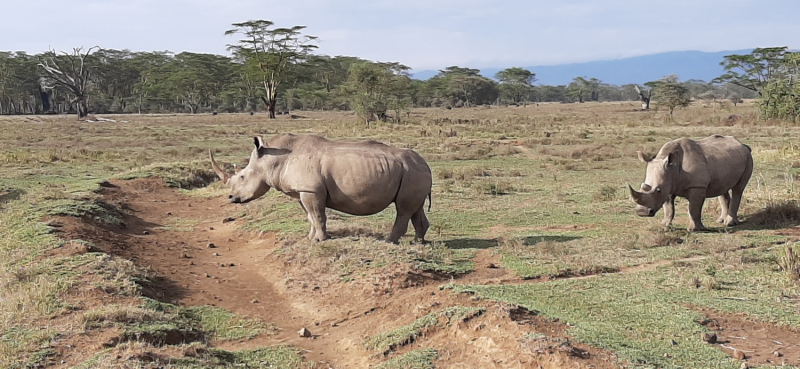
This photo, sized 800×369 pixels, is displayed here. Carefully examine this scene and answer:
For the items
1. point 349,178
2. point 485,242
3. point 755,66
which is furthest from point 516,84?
point 349,178

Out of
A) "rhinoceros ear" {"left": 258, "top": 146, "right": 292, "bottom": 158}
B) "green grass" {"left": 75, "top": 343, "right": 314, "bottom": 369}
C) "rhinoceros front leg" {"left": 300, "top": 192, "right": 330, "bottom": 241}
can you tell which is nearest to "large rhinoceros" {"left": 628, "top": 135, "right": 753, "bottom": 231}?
"rhinoceros front leg" {"left": 300, "top": 192, "right": 330, "bottom": 241}

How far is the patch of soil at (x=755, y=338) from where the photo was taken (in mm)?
5484

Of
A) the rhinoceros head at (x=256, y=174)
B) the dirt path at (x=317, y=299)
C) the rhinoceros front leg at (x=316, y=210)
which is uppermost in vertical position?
Answer: the rhinoceros head at (x=256, y=174)

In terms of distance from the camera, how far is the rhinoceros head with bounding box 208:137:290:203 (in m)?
10.4

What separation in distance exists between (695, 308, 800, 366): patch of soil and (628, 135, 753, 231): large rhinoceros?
14.5ft

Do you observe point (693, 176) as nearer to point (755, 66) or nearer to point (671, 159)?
point (671, 159)

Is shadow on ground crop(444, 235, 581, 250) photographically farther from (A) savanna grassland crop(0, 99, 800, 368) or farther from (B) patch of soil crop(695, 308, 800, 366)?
(B) patch of soil crop(695, 308, 800, 366)

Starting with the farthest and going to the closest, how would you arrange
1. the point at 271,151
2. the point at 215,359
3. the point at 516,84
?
the point at 516,84 < the point at 271,151 < the point at 215,359

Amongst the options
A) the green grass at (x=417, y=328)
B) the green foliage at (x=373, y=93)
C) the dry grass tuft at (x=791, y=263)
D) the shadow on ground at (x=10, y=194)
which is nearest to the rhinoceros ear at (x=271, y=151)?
the green grass at (x=417, y=328)

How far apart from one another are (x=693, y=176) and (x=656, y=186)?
29.1 inches

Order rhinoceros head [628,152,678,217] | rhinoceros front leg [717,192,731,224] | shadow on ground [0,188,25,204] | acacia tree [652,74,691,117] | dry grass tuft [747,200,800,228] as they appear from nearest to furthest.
Result: rhinoceros head [628,152,678,217]
dry grass tuft [747,200,800,228]
rhinoceros front leg [717,192,731,224]
shadow on ground [0,188,25,204]
acacia tree [652,74,691,117]

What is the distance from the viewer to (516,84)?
3418 inches

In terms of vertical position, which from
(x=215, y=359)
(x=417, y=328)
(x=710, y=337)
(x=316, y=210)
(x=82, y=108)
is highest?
(x=82, y=108)

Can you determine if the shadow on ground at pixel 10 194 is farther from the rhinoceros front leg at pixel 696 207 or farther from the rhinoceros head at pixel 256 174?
the rhinoceros front leg at pixel 696 207
